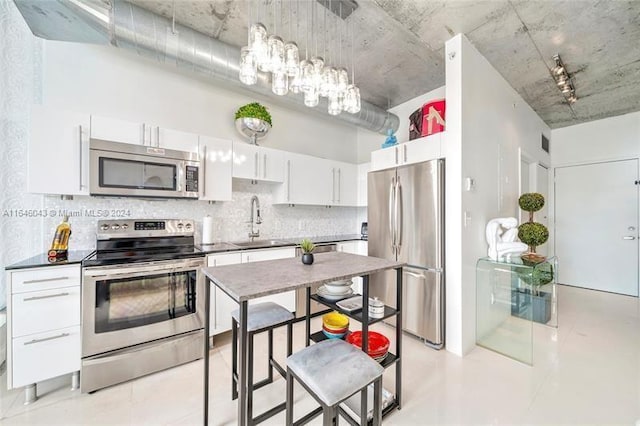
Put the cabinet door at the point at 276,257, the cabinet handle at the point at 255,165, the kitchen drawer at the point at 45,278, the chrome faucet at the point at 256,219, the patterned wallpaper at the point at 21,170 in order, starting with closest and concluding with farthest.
A: the kitchen drawer at the point at 45,278, the patterned wallpaper at the point at 21,170, the cabinet door at the point at 276,257, the cabinet handle at the point at 255,165, the chrome faucet at the point at 256,219

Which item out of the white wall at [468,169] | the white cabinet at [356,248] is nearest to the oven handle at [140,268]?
the white cabinet at [356,248]

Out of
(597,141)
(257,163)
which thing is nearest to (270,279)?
(257,163)

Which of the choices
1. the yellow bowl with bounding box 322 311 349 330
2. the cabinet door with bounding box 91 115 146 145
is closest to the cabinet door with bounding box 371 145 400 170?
the yellow bowl with bounding box 322 311 349 330

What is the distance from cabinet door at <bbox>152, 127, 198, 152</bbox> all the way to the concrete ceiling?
107 cm

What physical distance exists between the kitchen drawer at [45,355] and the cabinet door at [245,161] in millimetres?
1941

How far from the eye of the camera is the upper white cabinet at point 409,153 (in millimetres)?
2598

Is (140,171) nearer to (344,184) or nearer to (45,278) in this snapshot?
(45,278)

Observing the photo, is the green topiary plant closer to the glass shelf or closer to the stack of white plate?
the stack of white plate

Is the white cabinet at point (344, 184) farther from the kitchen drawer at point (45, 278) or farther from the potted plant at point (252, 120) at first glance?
the kitchen drawer at point (45, 278)

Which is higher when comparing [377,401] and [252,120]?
[252,120]

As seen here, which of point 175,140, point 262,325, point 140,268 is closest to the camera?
point 262,325

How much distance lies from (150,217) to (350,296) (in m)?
2.25

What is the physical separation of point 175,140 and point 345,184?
7.91 ft

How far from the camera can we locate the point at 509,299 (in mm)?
2775
